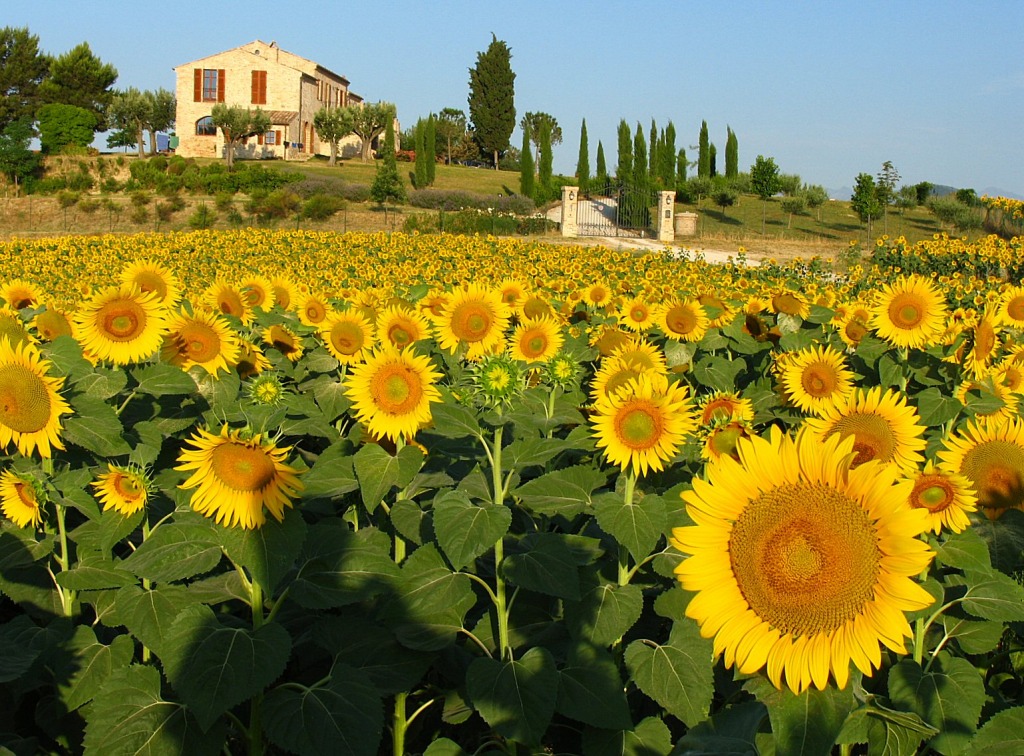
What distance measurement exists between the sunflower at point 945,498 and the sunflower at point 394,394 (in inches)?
51.8

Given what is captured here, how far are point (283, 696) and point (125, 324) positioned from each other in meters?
1.69

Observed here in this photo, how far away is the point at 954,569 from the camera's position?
228 cm

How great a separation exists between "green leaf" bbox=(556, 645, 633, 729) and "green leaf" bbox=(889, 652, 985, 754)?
1.97ft

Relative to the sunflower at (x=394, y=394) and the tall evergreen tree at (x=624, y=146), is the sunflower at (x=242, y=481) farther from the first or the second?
the tall evergreen tree at (x=624, y=146)

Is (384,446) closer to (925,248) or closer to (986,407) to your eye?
(986,407)

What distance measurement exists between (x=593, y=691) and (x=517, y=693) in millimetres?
180

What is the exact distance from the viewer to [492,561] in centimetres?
259

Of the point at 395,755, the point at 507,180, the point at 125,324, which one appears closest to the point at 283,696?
the point at 395,755

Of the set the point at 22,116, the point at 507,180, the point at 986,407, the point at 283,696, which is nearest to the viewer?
the point at 283,696

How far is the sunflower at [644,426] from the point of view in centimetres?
227

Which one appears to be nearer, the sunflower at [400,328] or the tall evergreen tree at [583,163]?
the sunflower at [400,328]

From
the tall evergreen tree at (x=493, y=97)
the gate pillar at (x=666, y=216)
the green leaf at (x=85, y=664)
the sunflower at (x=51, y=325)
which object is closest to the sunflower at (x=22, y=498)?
the green leaf at (x=85, y=664)

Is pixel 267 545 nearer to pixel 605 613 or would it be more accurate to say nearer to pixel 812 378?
pixel 605 613

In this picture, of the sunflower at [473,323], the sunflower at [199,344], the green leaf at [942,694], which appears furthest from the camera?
the sunflower at [473,323]
